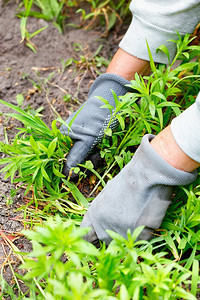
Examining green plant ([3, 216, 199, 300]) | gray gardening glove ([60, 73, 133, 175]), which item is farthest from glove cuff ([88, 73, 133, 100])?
green plant ([3, 216, 199, 300])

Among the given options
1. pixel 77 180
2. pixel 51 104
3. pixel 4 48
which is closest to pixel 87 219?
pixel 77 180

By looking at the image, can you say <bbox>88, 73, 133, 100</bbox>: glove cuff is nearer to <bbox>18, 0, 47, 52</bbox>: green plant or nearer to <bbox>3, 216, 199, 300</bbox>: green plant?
<bbox>18, 0, 47, 52</bbox>: green plant

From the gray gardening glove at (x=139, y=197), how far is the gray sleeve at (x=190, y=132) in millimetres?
93

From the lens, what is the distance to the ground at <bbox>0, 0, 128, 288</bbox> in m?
2.05

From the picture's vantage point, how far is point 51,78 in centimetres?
219

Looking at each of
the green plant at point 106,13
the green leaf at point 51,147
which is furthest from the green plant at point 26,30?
the green leaf at point 51,147

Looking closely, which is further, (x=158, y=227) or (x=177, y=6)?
(x=177, y=6)

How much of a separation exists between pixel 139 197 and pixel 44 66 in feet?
4.05

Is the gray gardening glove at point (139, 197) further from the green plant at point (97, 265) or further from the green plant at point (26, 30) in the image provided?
the green plant at point (26, 30)

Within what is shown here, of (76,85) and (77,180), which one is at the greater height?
(76,85)

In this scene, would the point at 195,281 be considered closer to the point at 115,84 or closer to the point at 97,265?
the point at 97,265

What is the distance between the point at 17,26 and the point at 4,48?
215 mm

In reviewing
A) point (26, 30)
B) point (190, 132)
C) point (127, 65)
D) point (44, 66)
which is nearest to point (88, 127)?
Answer: point (127, 65)

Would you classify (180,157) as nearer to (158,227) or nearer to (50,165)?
(158,227)
